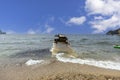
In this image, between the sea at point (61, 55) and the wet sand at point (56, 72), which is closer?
the wet sand at point (56, 72)

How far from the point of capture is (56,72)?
50.8 feet

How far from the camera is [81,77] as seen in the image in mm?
13133

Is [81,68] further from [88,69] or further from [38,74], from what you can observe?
[38,74]

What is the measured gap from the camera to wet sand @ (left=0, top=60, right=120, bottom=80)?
13.4m

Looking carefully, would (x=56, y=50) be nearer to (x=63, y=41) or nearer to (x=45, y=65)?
(x=63, y=41)

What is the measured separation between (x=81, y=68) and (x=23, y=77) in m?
4.02

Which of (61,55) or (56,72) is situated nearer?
(56,72)

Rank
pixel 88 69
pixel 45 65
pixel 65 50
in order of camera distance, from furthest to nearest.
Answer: pixel 65 50 → pixel 45 65 → pixel 88 69

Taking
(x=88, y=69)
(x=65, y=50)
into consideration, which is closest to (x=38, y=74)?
(x=88, y=69)

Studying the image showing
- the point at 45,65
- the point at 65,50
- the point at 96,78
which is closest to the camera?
the point at 96,78

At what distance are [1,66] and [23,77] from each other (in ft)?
13.9

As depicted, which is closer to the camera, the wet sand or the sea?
the wet sand

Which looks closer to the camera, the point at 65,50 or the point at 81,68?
the point at 81,68

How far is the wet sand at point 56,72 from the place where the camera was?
43.9 feet
